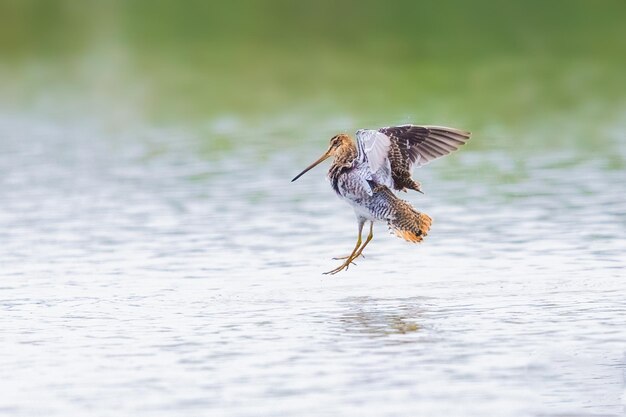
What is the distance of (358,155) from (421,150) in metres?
0.61

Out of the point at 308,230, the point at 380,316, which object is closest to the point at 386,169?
the point at 380,316

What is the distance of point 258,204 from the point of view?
53.9 ft

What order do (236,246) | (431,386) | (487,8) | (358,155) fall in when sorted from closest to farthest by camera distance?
(431,386) → (358,155) → (236,246) → (487,8)

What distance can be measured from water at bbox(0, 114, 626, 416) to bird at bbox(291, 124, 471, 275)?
0.48 m

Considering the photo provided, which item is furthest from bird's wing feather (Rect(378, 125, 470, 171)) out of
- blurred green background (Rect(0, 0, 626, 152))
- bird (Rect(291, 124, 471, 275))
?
blurred green background (Rect(0, 0, 626, 152))

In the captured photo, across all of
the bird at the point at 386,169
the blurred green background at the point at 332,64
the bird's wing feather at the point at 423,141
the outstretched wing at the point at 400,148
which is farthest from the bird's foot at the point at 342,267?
the blurred green background at the point at 332,64

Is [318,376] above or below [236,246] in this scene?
below

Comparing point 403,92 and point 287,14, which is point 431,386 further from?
point 287,14

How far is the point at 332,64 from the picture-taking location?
3025 cm

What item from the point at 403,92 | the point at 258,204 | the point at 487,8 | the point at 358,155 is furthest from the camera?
the point at 487,8

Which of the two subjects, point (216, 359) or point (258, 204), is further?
point (258, 204)

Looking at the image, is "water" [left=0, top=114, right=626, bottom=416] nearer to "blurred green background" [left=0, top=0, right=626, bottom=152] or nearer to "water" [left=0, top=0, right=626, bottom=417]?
"water" [left=0, top=0, right=626, bottom=417]

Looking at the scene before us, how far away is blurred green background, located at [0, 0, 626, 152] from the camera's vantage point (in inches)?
950

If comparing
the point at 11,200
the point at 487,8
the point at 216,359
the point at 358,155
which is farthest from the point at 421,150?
the point at 487,8
